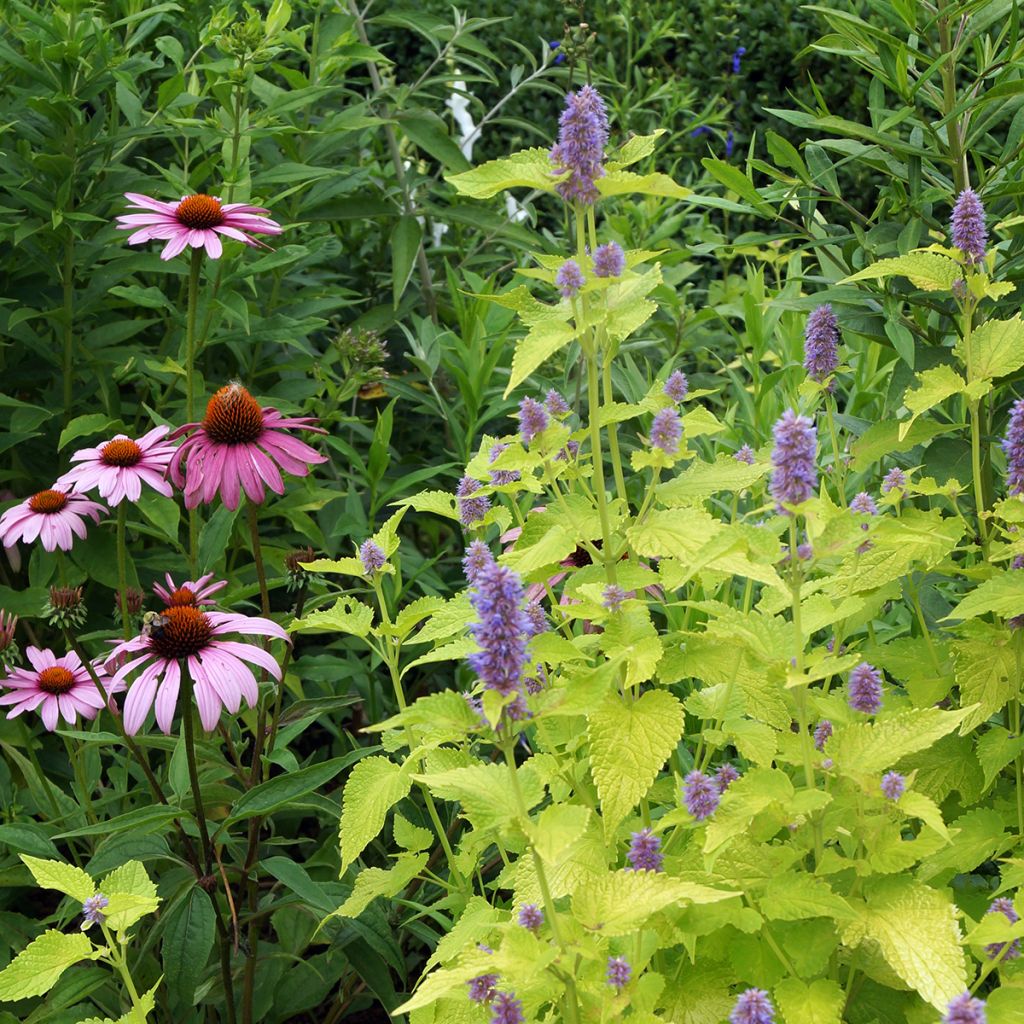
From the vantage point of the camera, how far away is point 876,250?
198 centimetres

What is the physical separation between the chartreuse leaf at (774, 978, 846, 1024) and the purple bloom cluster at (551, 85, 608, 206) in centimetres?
77

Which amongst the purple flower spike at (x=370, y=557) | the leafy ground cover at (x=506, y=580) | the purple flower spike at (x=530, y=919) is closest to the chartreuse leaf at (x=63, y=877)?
the leafy ground cover at (x=506, y=580)

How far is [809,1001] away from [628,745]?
29 centimetres

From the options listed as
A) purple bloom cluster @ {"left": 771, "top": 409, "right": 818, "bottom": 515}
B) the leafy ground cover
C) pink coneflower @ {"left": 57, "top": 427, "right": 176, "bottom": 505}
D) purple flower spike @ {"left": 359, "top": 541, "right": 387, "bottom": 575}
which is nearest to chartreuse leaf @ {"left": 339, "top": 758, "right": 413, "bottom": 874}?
the leafy ground cover

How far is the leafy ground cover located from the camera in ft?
3.96

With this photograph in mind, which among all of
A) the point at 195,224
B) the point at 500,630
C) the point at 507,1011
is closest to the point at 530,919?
the point at 507,1011

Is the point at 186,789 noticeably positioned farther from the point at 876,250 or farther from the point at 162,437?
the point at 876,250

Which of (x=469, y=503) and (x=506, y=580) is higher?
(x=506, y=580)

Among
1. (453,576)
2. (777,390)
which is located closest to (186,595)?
(453,576)

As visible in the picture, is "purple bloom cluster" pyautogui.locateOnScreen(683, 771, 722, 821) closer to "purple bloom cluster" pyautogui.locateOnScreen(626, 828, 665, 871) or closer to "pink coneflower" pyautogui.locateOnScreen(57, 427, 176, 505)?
"purple bloom cluster" pyautogui.locateOnScreen(626, 828, 665, 871)

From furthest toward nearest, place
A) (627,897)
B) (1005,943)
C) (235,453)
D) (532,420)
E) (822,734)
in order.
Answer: (235,453)
(822,734)
(532,420)
(1005,943)
(627,897)

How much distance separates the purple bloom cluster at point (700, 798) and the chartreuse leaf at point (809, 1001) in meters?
0.18

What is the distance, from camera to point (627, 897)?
111 centimetres

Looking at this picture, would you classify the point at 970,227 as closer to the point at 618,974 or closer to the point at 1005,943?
the point at 1005,943
